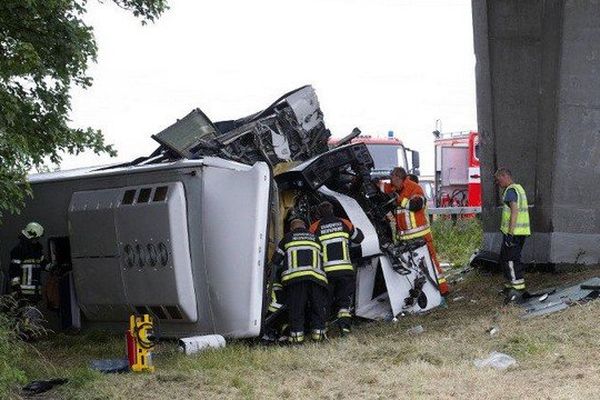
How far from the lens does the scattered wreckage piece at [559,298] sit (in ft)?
32.6

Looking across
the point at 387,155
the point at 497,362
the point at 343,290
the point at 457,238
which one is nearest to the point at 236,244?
the point at 343,290

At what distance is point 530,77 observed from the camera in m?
13.1

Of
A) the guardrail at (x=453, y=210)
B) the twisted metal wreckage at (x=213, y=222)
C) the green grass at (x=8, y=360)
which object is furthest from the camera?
the guardrail at (x=453, y=210)

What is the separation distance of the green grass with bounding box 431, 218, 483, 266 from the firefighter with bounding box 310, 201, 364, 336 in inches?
210

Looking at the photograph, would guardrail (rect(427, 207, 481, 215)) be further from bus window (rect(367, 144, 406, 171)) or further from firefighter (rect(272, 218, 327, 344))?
firefighter (rect(272, 218, 327, 344))

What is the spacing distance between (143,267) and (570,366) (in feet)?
13.8

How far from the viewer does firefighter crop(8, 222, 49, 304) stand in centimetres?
1151

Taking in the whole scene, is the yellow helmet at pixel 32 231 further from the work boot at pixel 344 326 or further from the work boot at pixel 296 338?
the work boot at pixel 344 326

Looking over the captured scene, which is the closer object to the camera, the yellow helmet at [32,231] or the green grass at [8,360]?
the green grass at [8,360]

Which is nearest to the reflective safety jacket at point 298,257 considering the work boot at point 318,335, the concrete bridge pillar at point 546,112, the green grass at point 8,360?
the work boot at point 318,335

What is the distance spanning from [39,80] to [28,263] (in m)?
4.26

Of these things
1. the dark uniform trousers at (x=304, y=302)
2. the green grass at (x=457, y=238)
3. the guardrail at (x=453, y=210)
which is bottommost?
the green grass at (x=457, y=238)

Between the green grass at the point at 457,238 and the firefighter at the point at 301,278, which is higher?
the firefighter at the point at 301,278

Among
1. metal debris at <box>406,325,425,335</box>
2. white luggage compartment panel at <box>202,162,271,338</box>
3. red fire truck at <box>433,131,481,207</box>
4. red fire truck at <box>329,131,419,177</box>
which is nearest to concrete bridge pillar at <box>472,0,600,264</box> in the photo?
metal debris at <box>406,325,425,335</box>
